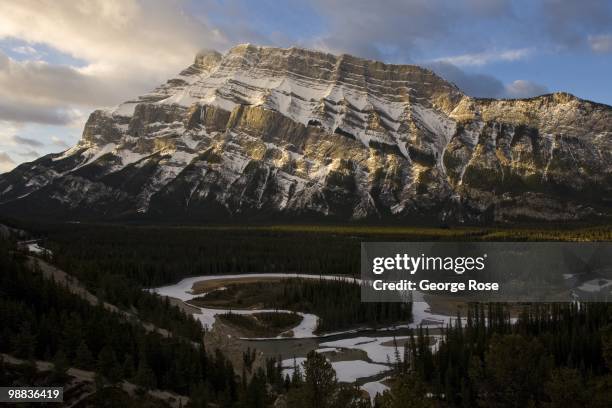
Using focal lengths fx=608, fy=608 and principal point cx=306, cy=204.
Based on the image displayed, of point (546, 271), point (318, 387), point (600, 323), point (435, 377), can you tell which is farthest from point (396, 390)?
point (546, 271)

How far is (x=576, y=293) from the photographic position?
562 ft

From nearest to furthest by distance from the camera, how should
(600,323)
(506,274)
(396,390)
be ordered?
1. (396,390)
2. (600,323)
3. (506,274)

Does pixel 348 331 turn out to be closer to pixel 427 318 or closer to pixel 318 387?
pixel 427 318

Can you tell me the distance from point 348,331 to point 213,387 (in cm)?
5909

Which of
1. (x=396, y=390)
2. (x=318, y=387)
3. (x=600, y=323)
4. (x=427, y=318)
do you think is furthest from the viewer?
(x=427, y=318)

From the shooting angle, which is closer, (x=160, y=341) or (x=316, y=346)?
(x=160, y=341)

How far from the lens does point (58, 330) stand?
8638 cm

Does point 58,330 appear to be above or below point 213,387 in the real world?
above

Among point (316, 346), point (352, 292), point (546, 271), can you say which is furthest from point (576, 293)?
point (316, 346)

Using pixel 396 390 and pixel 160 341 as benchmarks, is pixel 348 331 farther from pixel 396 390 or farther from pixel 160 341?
pixel 396 390

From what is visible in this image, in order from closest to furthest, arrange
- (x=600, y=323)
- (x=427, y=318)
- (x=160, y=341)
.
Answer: (x=160, y=341), (x=600, y=323), (x=427, y=318)

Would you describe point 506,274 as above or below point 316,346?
above

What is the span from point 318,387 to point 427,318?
326 ft

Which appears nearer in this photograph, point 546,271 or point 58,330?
point 58,330
